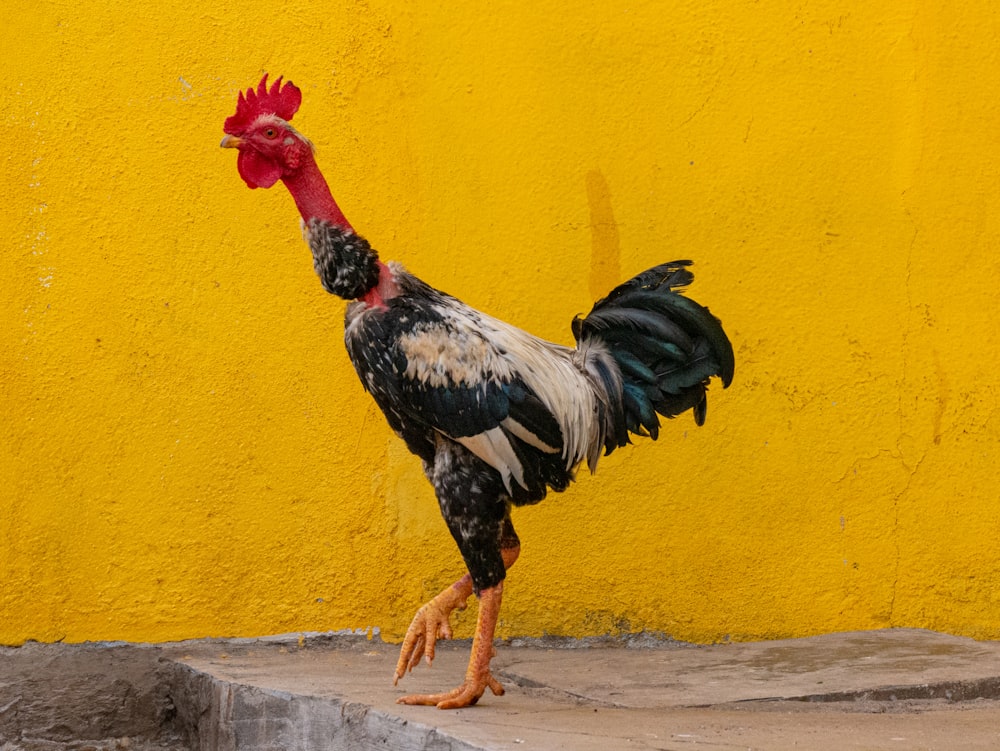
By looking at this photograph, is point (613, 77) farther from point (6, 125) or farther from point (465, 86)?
point (6, 125)

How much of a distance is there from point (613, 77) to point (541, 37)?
33cm

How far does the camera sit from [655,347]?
365 cm

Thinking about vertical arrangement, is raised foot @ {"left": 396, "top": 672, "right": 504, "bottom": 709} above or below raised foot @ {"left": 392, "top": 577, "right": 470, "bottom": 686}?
below

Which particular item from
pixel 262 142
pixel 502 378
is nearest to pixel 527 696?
pixel 502 378

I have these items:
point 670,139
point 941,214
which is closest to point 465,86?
point 670,139

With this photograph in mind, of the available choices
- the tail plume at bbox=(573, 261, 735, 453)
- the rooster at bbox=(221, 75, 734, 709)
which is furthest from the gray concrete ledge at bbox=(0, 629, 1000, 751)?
the tail plume at bbox=(573, 261, 735, 453)

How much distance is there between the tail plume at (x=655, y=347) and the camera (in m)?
3.62

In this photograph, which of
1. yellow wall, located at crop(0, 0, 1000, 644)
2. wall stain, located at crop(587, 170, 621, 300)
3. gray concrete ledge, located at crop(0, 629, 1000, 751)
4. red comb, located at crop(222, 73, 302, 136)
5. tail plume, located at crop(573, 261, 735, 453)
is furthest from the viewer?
wall stain, located at crop(587, 170, 621, 300)

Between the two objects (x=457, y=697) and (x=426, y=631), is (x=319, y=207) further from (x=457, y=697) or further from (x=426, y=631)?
(x=457, y=697)

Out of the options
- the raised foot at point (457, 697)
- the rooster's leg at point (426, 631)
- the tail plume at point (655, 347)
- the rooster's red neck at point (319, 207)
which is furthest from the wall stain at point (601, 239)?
the raised foot at point (457, 697)

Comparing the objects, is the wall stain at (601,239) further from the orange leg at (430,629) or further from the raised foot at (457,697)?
the raised foot at (457,697)

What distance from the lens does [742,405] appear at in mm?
4566

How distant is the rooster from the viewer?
3.34 meters

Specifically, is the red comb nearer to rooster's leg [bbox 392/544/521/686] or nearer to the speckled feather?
the speckled feather
